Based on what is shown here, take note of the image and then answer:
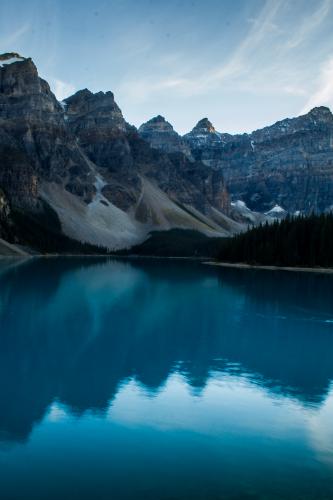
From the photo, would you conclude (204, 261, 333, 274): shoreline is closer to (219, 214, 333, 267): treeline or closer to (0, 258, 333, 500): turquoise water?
(219, 214, 333, 267): treeline

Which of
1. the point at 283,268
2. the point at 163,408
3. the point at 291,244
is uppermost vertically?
the point at 291,244

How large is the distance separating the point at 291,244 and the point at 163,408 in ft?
409

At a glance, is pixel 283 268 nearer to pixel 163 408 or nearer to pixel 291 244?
pixel 291 244

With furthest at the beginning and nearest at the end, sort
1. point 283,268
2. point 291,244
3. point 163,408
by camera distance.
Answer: point 291,244, point 283,268, point 163,408

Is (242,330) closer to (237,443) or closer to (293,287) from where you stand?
(237,443)

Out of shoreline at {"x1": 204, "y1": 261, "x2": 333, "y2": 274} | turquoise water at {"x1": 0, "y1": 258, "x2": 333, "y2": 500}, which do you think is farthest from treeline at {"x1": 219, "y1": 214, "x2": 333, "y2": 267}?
turquoise water at {"x1": 0, "y1": 258, "x2": 333, "y2": 500}

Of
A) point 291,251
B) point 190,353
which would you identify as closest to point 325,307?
point 190,353

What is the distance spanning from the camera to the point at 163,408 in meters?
21.6

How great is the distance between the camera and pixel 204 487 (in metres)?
14.6

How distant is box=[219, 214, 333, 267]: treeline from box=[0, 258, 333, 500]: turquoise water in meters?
92.4

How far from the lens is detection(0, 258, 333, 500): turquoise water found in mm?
14961

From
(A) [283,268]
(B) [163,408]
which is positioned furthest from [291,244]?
(B) [163,408]

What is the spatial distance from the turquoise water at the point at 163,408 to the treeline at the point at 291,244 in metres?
92.4

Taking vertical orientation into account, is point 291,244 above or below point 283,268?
above
